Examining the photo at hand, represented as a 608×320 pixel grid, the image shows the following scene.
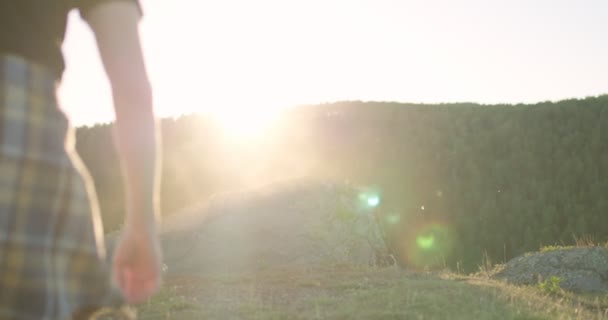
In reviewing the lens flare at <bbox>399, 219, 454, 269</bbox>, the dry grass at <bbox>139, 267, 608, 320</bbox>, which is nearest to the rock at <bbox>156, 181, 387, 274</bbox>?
the dry grass at <bbox>139, 267, 608, 320</bbox>

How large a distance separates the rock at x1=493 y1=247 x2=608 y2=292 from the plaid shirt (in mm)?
11972

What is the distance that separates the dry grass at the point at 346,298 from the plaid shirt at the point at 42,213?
193 inches

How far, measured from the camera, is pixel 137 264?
1353mm

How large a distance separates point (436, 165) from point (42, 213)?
84.8 feet

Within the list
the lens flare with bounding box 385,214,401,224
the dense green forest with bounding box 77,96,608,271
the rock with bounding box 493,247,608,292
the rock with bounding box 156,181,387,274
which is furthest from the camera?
the lens flare with bounding box 385,214,401,224

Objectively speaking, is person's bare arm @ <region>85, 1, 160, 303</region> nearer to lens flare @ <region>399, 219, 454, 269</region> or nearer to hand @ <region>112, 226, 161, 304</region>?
hand @ <region>112, 226, 161, 304</region>

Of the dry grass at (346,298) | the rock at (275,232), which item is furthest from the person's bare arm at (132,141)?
the rock at (275,232)

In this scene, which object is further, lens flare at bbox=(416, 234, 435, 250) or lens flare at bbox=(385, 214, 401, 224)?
lens flare at bbox=(385, 214, 401, 224)

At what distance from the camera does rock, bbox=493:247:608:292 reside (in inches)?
496

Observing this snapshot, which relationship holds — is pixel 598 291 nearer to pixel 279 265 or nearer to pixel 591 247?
pixel 591 247

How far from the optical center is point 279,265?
984 cm

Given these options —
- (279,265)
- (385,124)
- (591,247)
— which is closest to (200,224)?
(279,265)

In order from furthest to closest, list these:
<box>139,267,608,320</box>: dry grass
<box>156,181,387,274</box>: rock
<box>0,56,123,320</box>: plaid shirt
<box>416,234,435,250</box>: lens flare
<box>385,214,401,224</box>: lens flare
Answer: <box>385,214,401,224</box>: lens flare → <box>416,234,435,250</box>: lens flare → <box>156,181,387,274</box>: rock → <box>139,267,608,320</box>: dry grass → <box>0,56,123,320</box>: plaid shirt

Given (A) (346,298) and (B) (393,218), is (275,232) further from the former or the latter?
(B) (393,218)
